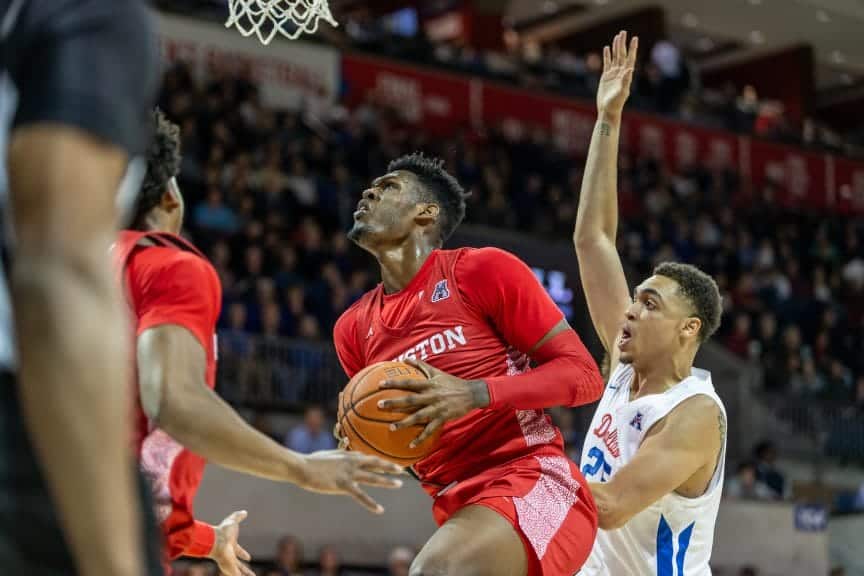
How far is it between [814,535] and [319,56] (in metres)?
9.23

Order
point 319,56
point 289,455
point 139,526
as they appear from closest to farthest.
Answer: point 139,526 → point 289,455 → point 319,56

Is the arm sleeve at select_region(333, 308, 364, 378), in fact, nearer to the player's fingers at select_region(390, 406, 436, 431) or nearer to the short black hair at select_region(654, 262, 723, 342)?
the player's fingers at select_region(390, 406, 436, 431)

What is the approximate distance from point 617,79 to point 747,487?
9.84 metres

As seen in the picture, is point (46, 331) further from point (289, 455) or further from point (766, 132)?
point (766, 132)

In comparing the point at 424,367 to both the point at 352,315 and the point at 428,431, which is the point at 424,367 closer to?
the point at 428,431

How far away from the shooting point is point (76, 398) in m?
1.40

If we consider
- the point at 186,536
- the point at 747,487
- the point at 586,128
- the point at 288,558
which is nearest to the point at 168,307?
the point at 186,536

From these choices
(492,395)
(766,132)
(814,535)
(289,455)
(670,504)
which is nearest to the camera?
(289,455)

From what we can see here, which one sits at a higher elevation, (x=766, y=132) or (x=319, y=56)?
(x=319, y=56)

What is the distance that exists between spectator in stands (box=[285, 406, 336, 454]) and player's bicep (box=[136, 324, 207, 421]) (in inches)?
344

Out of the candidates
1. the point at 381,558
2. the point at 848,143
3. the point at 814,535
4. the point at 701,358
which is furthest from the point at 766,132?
the point at 381,558

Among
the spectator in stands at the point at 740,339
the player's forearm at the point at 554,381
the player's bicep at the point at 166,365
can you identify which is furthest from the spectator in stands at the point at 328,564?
the player's bicep at the point at 166,365

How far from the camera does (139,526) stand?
71.0 inches

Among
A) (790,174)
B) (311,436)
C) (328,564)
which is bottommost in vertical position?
(790,174)
